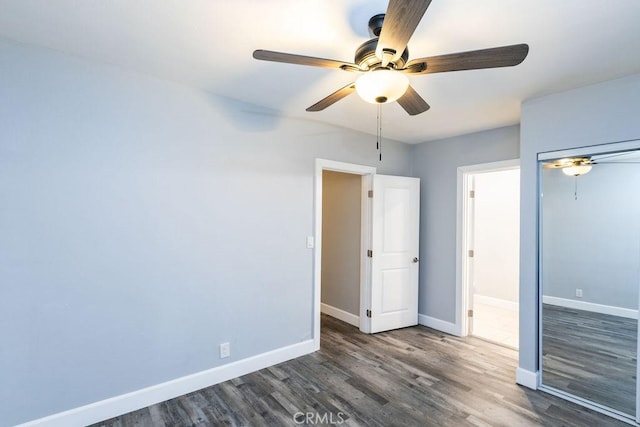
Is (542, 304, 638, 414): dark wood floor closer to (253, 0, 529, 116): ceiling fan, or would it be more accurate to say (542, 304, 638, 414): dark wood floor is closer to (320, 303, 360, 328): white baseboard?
(320, 303, 360, 328): white baseboard

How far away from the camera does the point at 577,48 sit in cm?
188

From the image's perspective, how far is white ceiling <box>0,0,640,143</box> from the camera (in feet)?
5.12

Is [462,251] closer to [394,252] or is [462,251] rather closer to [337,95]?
[394,252]

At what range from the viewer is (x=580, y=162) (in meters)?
2.54

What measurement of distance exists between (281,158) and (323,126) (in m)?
0.69

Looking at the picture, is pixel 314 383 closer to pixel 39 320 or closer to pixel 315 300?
pixel 315 300

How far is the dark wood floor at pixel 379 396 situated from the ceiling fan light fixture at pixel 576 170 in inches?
73.4

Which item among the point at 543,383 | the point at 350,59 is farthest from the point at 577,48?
the point at 543,383

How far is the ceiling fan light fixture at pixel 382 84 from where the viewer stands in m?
1.44

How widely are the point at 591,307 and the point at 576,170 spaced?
1176mm

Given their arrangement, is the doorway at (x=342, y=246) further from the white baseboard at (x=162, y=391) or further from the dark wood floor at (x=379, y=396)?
the white baseboard at (x=162, y=391)

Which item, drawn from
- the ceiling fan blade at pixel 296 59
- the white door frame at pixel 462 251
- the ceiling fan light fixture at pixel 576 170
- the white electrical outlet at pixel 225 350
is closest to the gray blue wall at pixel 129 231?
the white electrical outlet at pixel 225 350

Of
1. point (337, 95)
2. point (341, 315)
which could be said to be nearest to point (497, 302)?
point (341, 315)

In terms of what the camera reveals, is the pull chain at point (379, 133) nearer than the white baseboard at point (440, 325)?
Yes
